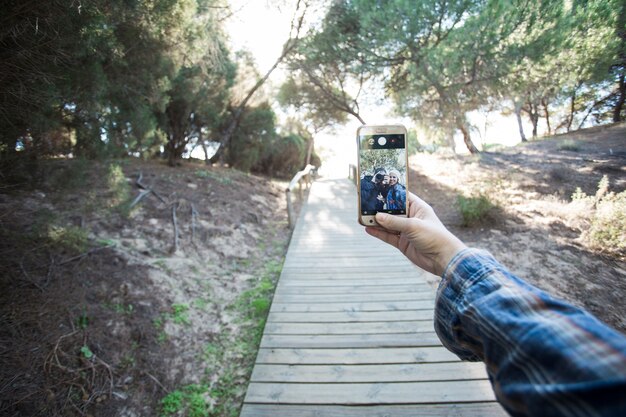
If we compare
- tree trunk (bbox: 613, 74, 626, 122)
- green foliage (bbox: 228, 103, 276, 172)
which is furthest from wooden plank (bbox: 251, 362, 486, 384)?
green foliage (bbox: 228, 103, 276, 172)

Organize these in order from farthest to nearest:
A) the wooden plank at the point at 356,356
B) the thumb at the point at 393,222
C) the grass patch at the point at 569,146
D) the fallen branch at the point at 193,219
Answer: the grass patch at the point at 569,146 < the fallen branch at the point at 193,219 < the wooden plank at the point at 356,356 < the thumb at the point at 393,222

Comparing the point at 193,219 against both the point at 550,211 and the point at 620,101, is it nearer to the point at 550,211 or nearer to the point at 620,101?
the point at 550,211

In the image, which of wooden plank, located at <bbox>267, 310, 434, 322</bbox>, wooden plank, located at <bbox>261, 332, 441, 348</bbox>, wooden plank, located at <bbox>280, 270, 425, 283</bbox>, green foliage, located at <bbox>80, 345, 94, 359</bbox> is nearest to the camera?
green foliage, located at <bbox>80, 345, 94, 359</bbox>

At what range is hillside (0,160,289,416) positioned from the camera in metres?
2.51

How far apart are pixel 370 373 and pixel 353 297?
52.8 inches

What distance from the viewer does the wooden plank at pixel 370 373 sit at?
105 inches

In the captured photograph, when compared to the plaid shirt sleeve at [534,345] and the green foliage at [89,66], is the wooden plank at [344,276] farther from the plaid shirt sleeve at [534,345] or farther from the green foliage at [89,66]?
the plaid shirt sleeve at [534,345]

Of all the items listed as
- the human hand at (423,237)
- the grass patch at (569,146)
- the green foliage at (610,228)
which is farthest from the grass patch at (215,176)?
the grass patch at (569,146)

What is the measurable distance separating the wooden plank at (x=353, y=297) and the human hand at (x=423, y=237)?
232 cm

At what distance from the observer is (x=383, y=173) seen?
6.54 ft

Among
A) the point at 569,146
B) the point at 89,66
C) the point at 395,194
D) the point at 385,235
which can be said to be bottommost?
the point at 385,235

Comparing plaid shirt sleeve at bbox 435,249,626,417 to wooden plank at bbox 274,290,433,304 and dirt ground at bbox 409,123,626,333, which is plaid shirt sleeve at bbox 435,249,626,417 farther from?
dirt ground at bbox 409,123,626,333

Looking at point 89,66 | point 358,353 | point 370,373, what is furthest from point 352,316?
point 89,66

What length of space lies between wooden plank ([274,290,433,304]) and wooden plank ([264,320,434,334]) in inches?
19.4
